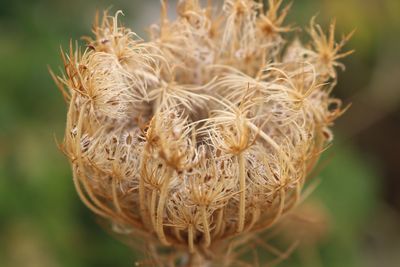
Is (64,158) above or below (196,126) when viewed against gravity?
below

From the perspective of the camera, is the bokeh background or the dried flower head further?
the bokeh background

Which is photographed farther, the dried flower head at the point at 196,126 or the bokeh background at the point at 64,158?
the bokeh background at the point at 64,158

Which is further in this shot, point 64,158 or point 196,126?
point 64,158

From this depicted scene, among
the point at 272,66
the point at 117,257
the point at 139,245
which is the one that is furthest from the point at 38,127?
the point at 272,66

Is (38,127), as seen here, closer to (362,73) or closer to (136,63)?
(136,63)
